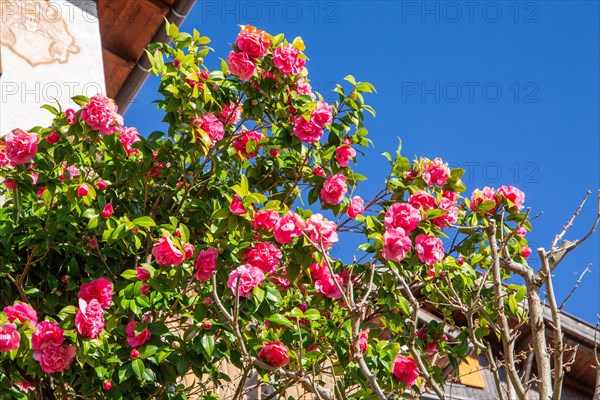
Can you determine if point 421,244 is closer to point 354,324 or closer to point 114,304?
point 354,324

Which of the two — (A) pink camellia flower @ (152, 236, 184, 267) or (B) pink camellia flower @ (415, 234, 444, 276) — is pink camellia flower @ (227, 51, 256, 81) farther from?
(B) pink camellia flower @ (415, 234, 444, 276)

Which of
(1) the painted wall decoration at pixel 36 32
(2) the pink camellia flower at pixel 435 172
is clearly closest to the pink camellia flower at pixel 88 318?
(2) the pink camellia flower at pixel 435 172

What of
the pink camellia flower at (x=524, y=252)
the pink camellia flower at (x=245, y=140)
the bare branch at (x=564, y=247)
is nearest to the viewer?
the bare branch at (x=564, y=247)

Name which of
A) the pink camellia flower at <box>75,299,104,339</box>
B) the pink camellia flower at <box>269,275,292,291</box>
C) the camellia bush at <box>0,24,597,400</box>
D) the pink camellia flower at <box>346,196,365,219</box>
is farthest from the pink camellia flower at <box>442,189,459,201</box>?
the pink camellia flower at <box>75,299,104,339</box>

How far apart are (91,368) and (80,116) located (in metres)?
1.19

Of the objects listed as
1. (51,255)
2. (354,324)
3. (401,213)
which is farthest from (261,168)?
(354,324)

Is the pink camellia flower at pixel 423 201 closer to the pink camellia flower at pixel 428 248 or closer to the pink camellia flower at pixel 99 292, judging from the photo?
the pink camellia flower at pixel 428 248

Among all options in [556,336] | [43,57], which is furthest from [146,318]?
[43,57]

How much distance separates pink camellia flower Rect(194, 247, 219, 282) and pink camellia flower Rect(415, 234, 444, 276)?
3.10 ft

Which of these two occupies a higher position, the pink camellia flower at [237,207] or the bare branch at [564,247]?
the bare branch at [564,247]

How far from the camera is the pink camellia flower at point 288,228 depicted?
10.9ft

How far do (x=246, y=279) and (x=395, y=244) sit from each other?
0.70m

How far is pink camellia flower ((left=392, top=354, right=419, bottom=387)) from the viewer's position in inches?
151

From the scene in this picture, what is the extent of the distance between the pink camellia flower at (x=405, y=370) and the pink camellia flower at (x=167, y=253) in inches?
47.7
